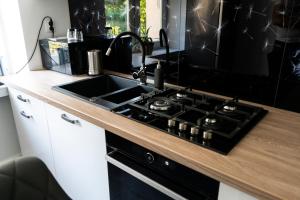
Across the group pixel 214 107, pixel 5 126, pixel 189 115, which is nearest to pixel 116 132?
pixel 189 115

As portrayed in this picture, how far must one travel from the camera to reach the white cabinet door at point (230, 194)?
782 mm

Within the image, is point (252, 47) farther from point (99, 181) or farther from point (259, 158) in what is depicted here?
point (99, 181)

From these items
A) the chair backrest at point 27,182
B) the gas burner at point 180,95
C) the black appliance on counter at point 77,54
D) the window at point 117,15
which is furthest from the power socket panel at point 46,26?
the chair backrest at point 27,182

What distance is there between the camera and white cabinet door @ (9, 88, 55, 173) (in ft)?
5.38

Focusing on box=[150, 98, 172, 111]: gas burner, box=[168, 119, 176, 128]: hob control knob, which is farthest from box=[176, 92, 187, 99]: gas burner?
box=[168, 119, 176, 128]: hob control knob

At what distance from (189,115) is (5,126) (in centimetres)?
163

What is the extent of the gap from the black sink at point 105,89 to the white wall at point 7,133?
2.25ft

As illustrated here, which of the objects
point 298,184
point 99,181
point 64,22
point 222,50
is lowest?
point 99,181

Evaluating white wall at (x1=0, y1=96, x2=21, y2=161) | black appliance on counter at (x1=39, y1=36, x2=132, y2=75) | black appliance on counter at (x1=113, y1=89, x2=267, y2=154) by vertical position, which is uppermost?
black appliance on counter at (x1=39, y1=36, x2=132, y2=75)

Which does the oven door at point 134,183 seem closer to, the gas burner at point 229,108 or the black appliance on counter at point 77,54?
the gas burner at point 229,108

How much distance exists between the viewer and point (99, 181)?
4.47ft

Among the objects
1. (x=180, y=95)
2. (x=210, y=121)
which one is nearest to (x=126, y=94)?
(x=180, y=95)

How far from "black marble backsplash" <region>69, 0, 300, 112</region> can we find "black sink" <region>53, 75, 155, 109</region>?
322mm

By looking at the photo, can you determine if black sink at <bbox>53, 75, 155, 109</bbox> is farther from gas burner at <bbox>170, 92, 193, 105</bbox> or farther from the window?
the window
